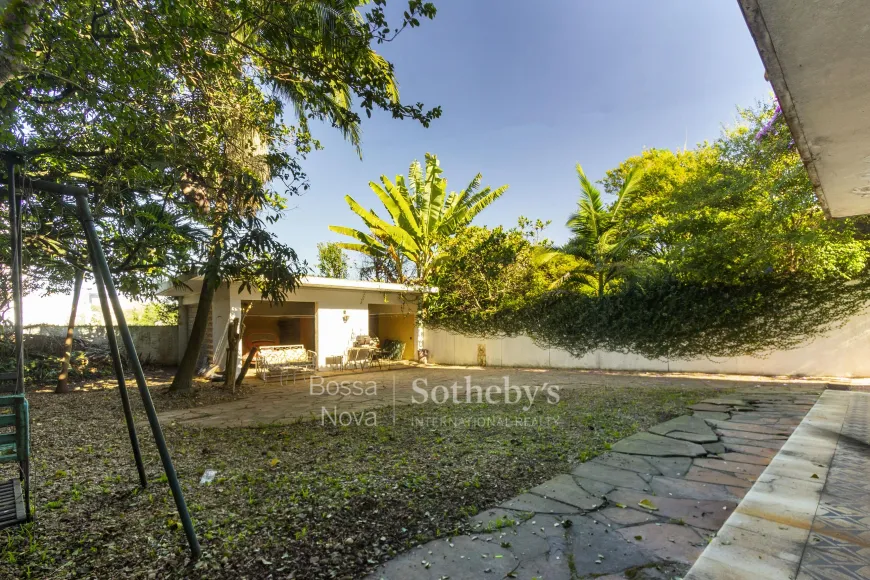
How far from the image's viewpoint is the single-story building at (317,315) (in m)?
11.6

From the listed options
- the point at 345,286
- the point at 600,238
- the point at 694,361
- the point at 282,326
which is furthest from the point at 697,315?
the point at 282,326

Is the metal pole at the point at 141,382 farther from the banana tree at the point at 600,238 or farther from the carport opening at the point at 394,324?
the carport opening at the point at 394,324

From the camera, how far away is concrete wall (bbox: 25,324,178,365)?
11614 mm

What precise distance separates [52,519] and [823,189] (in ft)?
19.9

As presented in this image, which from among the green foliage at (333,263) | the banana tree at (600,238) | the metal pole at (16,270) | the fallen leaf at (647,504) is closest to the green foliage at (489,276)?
the banana tree at (600,238)

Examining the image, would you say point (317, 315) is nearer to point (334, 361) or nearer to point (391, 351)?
point (334, 361)

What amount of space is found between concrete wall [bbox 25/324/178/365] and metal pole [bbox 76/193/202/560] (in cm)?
1133

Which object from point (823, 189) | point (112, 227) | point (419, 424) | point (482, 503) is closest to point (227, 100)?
point (112, 227)

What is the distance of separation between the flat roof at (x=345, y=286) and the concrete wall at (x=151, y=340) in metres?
1.27

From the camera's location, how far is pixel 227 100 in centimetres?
594

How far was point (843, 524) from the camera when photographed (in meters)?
2.19

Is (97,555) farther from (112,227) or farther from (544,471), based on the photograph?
(112,227)

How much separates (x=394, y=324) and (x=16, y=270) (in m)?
14.7

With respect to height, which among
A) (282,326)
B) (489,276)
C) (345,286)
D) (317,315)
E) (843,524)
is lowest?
(843,524)
